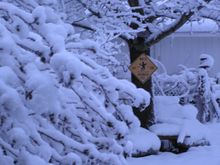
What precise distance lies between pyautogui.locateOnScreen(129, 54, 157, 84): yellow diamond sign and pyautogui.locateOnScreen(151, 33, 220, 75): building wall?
26.5ft

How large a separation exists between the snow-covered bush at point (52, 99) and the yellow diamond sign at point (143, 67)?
699 centimetres

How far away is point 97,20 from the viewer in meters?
9.89

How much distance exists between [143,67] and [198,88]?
157 inches

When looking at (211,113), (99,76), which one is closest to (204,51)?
(211,113)

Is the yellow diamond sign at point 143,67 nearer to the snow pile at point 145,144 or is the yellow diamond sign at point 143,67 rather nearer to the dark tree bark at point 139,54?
the dark tree bark at point 139,54

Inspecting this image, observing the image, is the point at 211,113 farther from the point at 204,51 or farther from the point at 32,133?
the point at 32,133

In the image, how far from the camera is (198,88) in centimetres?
1423

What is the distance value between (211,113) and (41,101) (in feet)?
40.5

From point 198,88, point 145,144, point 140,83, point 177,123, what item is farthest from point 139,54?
point 198,88

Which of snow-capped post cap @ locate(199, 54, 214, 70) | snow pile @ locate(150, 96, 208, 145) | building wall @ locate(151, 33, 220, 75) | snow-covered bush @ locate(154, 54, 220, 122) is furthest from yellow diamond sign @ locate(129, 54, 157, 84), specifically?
building wall @ locate(151, 33, 220, 75)

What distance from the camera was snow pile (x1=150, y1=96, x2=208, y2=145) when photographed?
1064cm

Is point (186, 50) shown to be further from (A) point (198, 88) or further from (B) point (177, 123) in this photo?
(B) point (177, 123)

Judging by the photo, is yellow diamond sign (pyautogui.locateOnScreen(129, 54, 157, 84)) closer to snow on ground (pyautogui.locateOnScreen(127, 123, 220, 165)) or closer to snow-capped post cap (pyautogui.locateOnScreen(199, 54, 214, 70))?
snow on ground (pyautogui.locateOnScreen(127, 123, 220, 165))

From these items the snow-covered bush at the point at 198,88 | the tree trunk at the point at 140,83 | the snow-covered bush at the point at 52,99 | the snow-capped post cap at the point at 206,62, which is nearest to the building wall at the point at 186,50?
the snow-covered bush at the point at 198,88
